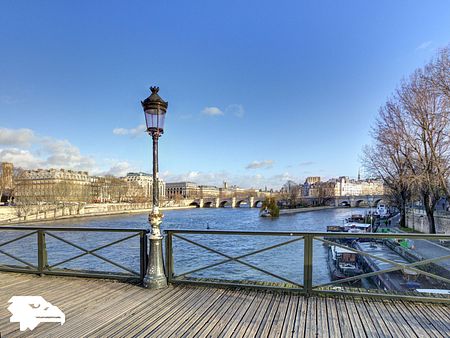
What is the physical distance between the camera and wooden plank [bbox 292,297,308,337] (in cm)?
376

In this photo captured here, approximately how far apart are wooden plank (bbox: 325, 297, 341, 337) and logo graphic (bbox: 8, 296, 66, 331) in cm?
360

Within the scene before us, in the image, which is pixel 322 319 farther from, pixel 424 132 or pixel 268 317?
pixel 424 132

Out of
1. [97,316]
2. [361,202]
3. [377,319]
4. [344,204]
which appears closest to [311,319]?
[377,319]

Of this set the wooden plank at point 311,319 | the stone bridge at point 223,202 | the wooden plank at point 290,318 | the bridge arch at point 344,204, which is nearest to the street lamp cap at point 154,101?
the wooden plank at point 290,318

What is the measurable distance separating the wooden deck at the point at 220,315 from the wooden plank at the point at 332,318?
1cm

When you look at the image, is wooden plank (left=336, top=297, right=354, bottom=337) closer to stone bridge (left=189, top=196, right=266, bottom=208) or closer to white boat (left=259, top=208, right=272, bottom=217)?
white boat (left=259, top=208, right=272, bottom=217)

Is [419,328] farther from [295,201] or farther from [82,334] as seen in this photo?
[295,201]

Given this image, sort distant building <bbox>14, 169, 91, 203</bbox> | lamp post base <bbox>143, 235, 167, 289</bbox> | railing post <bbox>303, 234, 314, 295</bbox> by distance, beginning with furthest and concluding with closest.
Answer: distant building <bbox>14, 169, 91, 203</bbox> < lamp post base <bbox>143, 235, 167, 289</bbox> < railing post <bbox>303, 234, 314, 295</bbox>

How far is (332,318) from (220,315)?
156cm

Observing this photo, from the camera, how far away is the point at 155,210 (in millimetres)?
5961

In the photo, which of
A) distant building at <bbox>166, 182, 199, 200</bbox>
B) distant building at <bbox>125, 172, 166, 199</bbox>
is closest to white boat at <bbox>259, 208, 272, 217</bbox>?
distant building at <bbox>125, 172, 166, 199</bbox>

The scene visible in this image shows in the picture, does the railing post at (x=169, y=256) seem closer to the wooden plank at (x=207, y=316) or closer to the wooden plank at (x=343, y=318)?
the wooden plank at (x=207, y=316)

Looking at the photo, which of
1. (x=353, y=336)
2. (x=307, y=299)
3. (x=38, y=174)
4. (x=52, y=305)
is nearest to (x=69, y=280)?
(x=52, y=305)

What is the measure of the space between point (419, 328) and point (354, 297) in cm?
113
